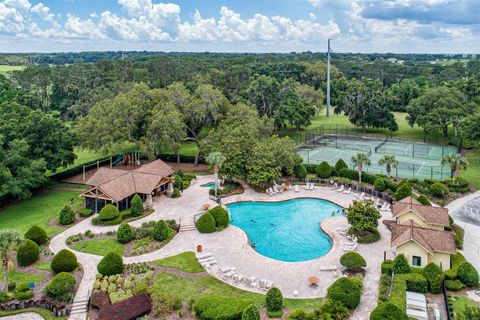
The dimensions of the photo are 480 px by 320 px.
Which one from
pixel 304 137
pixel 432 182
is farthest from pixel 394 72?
pixel 432 182

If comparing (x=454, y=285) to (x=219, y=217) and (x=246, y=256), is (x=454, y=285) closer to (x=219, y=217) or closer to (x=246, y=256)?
(x=246, y=256)

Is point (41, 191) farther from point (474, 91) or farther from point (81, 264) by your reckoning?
point (474, 91)

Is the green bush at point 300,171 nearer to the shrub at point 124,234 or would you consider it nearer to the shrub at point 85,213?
the shrub at point 124,234

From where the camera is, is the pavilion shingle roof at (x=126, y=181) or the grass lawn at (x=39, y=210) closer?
the grass lawn at (x=39, y=210)

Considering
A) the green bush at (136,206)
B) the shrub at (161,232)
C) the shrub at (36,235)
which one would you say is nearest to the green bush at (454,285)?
the shrub at (161,232)

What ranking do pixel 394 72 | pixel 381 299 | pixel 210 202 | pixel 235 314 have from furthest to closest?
pixel 394 72 → pixel 210 202 → pixel 381 299 → pixel 235 314
